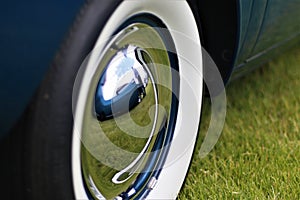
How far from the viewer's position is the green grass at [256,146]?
256 centimetres

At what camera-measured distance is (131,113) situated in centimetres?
216

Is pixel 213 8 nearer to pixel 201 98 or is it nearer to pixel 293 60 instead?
pixel 201 98

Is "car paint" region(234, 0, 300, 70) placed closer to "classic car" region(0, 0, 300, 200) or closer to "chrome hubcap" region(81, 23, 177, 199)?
"classic car" region(0, 0, 300, 200)

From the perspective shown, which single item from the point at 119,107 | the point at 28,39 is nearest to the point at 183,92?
the point at 119,107

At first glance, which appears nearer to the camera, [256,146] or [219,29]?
[219,29]

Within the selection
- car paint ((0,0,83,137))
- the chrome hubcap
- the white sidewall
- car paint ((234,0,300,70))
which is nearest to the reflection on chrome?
the chrome hubcap

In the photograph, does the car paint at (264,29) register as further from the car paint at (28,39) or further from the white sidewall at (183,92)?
the car paint at (28,39)

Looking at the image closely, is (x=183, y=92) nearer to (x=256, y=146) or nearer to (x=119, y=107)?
(x=119, y=107)

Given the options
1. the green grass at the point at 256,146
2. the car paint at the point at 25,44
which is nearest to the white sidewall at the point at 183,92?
the green grass at the point at 256,146

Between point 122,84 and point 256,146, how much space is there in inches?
42.4

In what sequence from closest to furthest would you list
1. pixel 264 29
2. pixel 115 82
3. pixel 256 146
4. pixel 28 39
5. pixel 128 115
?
pixel 28 39 < pixel 115 82 < pixel 128 115 < pixel 264 29 < pixel 256 146

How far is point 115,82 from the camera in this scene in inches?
79.3

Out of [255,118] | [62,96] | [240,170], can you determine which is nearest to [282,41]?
[255,118]

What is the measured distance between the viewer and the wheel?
1719mm
